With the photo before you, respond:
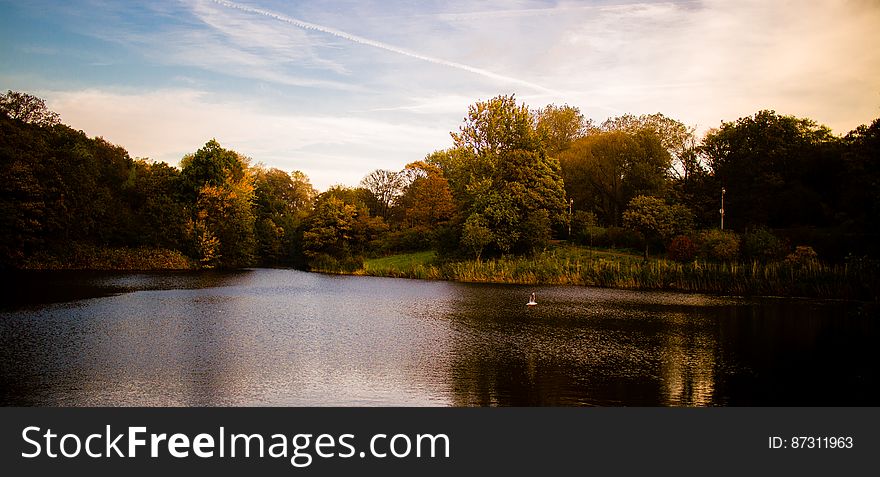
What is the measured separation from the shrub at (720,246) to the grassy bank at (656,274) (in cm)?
110

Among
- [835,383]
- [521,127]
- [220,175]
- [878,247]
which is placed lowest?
[835,383]

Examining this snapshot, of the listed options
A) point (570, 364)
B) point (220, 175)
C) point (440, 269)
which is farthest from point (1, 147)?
point (570, 364)

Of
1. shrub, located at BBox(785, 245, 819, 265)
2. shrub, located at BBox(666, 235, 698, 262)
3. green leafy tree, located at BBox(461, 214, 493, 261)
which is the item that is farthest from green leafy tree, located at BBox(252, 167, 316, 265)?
shrub, located at BBox(785, 245, 819, 265)

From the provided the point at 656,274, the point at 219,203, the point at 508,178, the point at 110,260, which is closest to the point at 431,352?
the point at 656,274

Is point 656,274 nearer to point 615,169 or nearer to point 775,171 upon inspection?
point 775,171

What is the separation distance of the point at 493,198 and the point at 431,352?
3352 centimetres

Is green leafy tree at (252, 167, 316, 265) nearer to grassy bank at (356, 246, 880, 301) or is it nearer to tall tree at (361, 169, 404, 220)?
tall tree at (361, 169, 404, 220)

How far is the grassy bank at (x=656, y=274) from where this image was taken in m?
30.0

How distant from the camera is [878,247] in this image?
822 inches

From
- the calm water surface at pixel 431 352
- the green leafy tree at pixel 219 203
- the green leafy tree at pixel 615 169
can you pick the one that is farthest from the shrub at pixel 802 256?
the green leafy tree at pixel 219 203

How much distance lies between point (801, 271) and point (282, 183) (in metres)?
78.5

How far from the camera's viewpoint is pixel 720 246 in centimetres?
3869

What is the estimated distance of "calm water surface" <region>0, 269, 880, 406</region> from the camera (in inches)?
451
